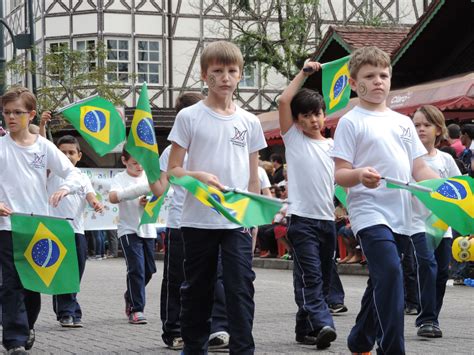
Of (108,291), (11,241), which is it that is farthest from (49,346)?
(108,291)

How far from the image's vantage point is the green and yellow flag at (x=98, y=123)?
9.94 meters

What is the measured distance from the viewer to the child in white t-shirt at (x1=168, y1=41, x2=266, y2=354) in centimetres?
721

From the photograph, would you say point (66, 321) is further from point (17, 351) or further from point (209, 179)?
point (209, 179)

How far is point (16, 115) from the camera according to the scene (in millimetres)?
8914

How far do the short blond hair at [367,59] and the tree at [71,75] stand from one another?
30.5 meters

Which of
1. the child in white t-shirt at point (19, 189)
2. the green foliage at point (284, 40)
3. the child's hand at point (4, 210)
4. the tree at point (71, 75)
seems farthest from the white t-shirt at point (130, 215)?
the tree at point (71, 75)

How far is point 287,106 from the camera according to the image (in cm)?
929

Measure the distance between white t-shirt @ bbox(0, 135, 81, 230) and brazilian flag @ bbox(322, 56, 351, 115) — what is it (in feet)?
6.97

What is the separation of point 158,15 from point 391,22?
826 centimetres

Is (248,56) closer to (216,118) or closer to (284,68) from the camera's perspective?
(284,68)

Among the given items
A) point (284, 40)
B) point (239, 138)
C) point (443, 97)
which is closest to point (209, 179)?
point (239, 138)

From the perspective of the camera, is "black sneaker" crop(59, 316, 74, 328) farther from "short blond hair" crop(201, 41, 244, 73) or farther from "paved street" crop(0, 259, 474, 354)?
"short blond hair" crop(201, 41, 244, 73)

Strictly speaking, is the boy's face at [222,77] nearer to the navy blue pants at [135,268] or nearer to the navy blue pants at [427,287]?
the navy blue pants at [427,287]

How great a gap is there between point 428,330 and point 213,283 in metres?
2.76
